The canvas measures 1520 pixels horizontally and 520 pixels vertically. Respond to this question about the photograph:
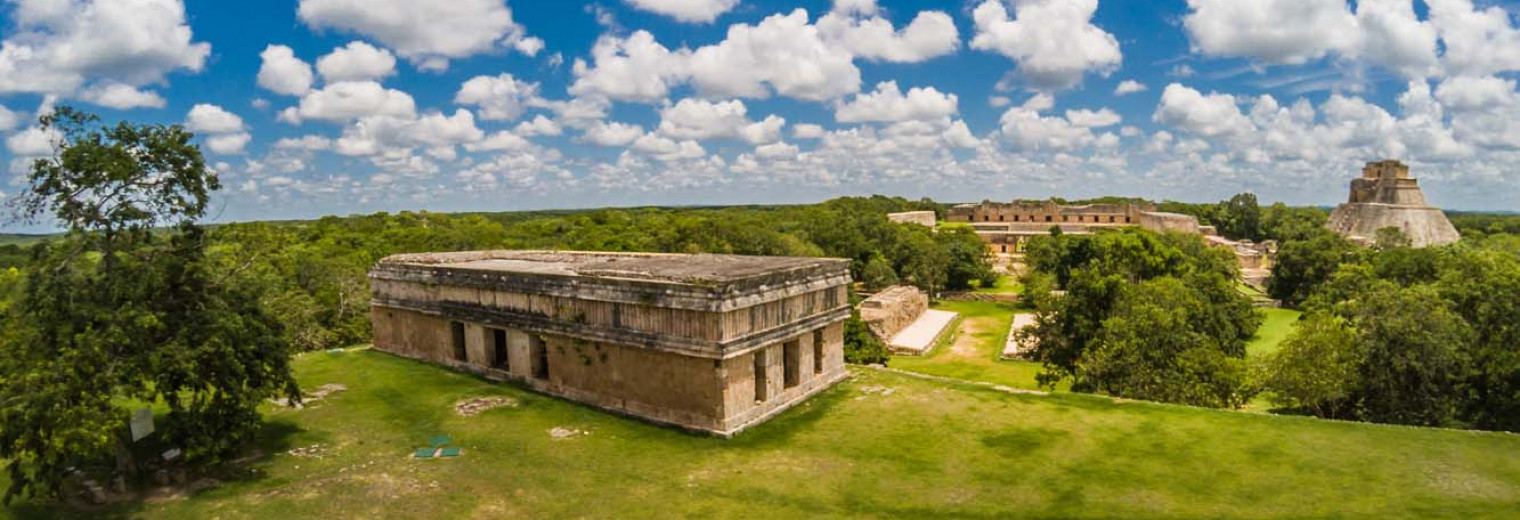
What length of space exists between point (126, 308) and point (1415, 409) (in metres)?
25.2

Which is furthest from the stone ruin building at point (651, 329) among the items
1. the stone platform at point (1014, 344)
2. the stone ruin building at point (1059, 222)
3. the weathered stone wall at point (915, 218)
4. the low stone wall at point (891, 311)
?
the weathered stone wall at point (915, 218)

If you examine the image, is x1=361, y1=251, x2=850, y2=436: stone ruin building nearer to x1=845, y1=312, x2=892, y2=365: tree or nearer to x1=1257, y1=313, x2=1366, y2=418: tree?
x1=845, y1=312, x2=892, y2=365: tree

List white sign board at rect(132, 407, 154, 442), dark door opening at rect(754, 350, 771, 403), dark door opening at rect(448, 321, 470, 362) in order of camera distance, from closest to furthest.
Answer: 1. white sign board at rect(132, 407, 154, 442)
2. dark door opening at rect(754, 350, 771, 403)
3. dark door opening at rect(448, 321, 470, 362)

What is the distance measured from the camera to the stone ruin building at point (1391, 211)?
52719 millimetres

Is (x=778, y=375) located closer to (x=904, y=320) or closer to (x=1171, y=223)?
(x=904, y=320)

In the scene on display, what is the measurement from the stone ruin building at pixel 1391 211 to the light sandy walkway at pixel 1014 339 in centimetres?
2869

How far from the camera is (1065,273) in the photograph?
46.0 metres

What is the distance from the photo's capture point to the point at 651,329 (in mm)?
14102

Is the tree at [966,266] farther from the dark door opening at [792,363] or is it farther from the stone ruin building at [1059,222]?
Answer: the dark door opening at [792,363]

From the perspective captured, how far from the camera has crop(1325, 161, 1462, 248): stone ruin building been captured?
52719 millimetres

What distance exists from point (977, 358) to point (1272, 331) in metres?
15.4

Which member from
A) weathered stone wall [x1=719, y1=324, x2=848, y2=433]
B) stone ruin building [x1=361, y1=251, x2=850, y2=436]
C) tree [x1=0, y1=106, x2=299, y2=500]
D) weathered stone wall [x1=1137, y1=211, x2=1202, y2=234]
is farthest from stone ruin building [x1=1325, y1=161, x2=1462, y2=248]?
tree [x1=0, y1=106, x2=299, y2=500]

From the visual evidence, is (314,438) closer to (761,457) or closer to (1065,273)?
(761,457)

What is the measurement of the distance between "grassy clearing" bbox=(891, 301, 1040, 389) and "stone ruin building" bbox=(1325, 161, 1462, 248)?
30.6 metres
